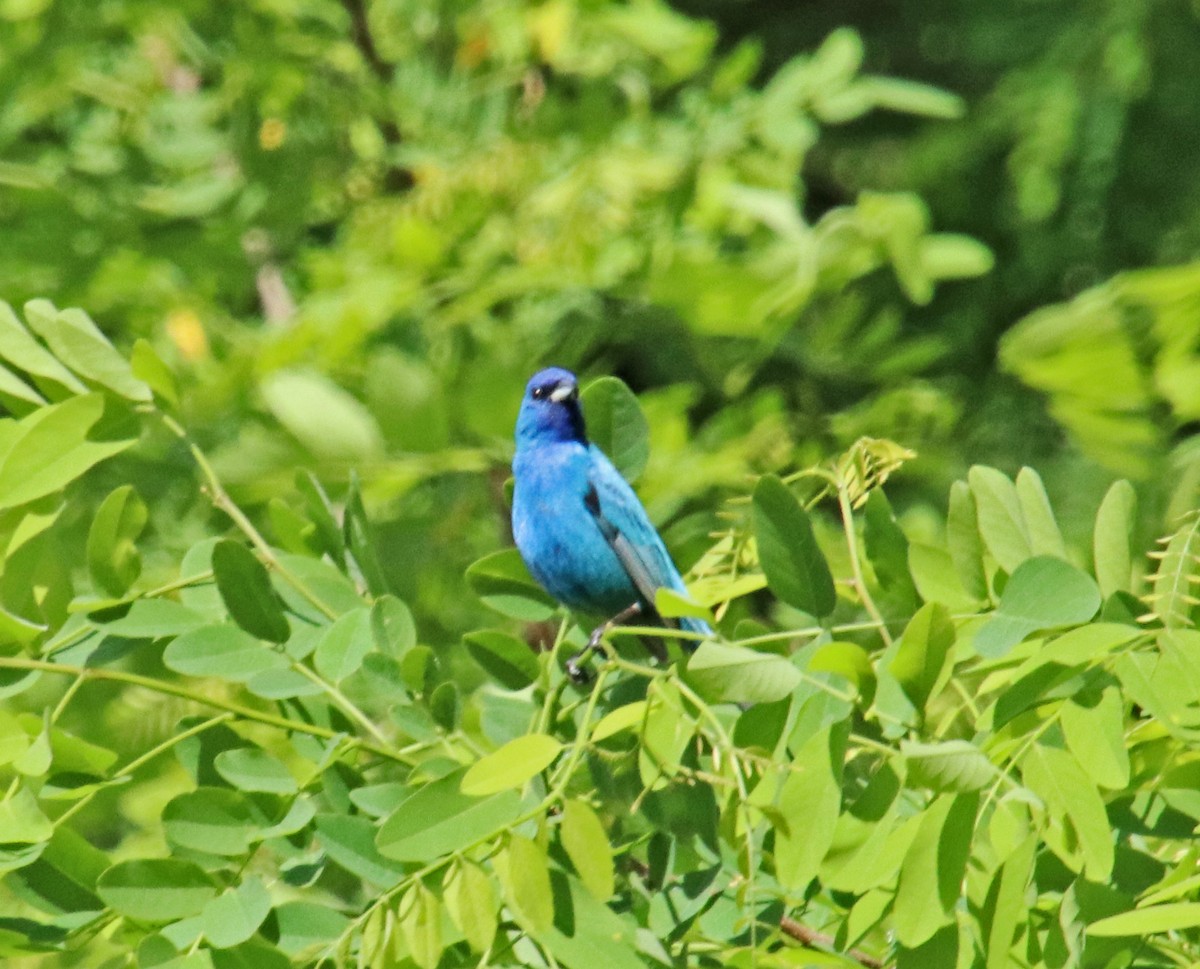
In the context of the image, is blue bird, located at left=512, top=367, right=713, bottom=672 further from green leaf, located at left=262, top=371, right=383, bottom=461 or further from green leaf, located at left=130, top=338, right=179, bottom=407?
green leaf, located at left=130, top=338, right=179, bottom=407

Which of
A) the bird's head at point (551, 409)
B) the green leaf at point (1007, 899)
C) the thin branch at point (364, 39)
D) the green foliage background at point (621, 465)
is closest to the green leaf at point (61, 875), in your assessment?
the green foliage background at point (621, 465)

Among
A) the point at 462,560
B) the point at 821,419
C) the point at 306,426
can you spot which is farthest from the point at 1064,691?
the point at 821,419

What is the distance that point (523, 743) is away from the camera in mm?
1121

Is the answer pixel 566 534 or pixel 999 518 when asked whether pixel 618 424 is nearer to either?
pixel 999 518

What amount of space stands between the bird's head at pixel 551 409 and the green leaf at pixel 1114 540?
1318 millimetres

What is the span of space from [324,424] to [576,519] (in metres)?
0.48

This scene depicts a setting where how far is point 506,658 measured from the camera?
137 cm

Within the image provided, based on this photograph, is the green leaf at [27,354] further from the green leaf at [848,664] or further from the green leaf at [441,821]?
the green leaf at [848,664]

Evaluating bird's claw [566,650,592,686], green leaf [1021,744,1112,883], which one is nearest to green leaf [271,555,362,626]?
bird's claw [566,650,592,686]

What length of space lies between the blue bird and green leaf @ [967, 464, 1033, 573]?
1.86ft

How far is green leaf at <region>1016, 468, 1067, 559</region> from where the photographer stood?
1.25 metres

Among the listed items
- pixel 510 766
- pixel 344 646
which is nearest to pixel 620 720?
pixel 510 766

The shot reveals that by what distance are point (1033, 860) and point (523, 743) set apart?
361 mm

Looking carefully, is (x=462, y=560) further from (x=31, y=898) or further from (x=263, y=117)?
(x=31, y=898)
